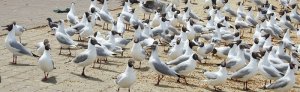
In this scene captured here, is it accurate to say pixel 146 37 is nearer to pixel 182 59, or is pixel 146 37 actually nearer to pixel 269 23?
pixel 182 59

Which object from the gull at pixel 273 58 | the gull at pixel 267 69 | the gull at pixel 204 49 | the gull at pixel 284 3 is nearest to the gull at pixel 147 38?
the gull at pixel 204 49

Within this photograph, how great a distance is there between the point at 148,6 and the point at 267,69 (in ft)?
33.4

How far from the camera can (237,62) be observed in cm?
1441

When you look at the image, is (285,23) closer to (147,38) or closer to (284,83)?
(147,38)

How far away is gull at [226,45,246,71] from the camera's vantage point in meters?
14.4

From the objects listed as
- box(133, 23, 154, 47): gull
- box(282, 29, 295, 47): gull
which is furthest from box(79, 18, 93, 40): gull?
box(282, 29, 295, 47): gull

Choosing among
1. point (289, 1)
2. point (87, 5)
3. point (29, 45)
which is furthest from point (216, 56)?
point (289, 1)

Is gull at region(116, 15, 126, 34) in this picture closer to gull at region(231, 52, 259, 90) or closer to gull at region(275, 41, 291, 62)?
gull at region(275, 41, 291, 62)

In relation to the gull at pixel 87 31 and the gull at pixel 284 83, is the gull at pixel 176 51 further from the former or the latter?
the gull at pixel 284 83

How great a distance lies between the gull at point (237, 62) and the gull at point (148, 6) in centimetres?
833

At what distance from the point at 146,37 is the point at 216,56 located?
2.10m

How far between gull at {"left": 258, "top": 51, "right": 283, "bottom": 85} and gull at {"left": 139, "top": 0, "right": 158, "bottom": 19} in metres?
8.89

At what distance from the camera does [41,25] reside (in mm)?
19469

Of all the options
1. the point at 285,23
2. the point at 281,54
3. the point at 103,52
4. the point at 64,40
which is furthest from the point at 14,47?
the point at 285,23
